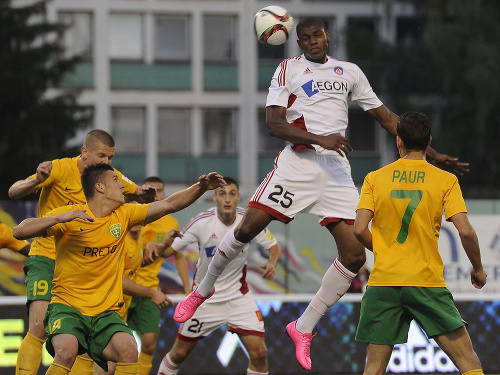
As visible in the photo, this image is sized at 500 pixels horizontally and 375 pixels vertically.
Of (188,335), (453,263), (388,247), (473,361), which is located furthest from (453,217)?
(453,263)

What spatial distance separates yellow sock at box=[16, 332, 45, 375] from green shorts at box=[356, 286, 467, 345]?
2.99 metres

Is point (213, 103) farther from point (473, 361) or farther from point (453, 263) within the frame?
point (473, 361)

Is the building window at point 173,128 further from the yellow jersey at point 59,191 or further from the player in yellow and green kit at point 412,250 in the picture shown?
the player in yellow and green kit at point 412,250

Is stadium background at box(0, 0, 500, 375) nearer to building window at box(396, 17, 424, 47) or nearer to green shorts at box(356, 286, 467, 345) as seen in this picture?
building window at box(396, 17, 424, 47)

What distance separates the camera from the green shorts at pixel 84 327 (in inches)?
281

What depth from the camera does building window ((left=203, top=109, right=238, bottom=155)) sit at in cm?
3400

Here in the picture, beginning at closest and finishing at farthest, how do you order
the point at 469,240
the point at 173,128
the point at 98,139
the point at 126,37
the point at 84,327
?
the point at 469,240 → the point at 84,327 → the point at 98,139 → the point at 126,37 → the point at 173,128

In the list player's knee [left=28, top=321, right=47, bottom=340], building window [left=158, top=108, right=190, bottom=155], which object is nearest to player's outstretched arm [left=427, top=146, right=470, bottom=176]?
player's knee [left=28, top=321, right=47, bottom=340]

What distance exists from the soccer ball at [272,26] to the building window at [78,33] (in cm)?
2604

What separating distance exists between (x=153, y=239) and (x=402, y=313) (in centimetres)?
520

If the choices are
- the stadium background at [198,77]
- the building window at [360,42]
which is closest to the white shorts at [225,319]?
the stadium background at [198,77]

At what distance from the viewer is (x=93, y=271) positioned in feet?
24.2

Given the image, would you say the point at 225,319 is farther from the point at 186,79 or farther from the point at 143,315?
the point at 186,79

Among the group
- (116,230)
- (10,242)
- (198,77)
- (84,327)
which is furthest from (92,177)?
(198,77)
